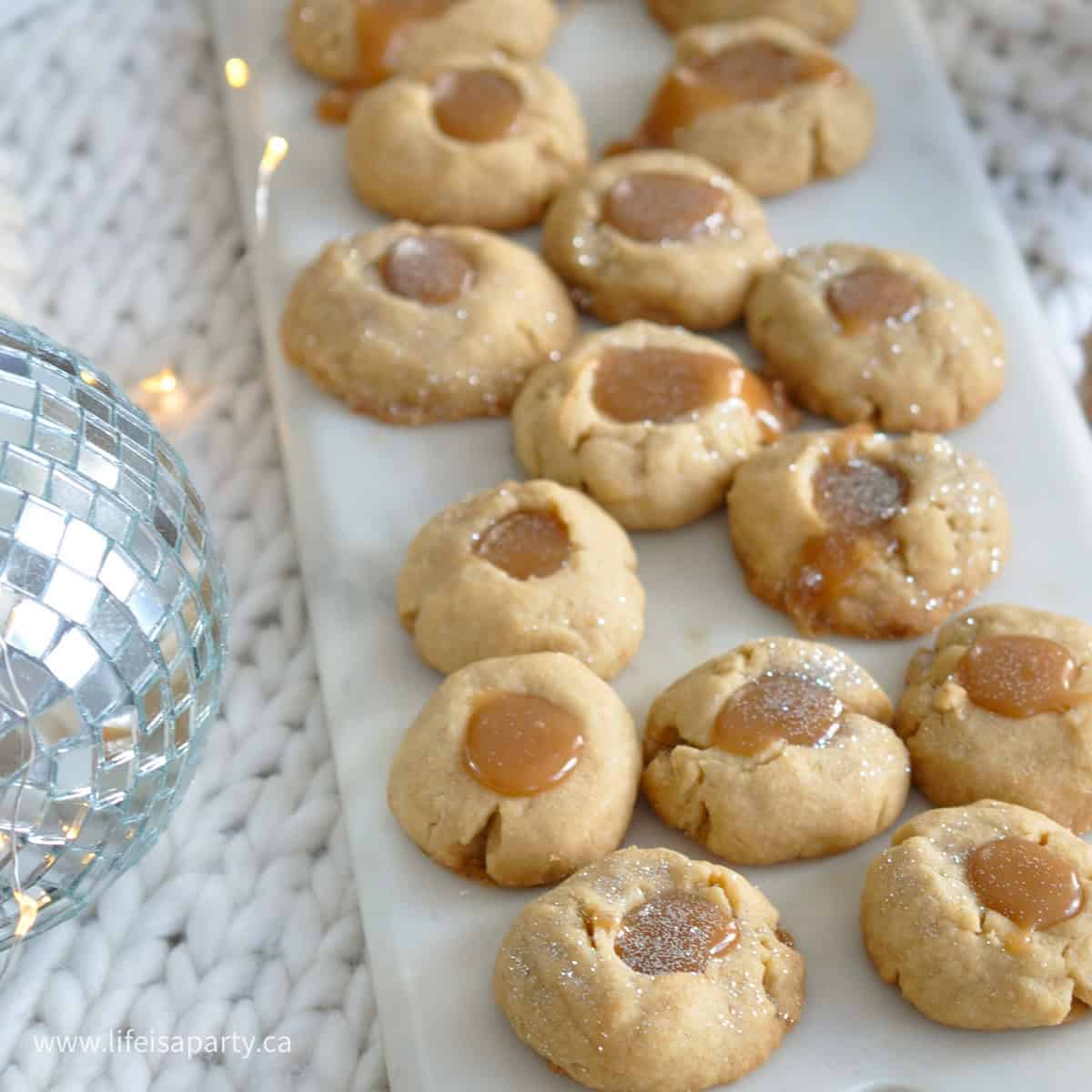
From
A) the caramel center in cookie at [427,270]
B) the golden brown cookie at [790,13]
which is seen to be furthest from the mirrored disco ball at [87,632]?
the golden brown cookie at [790,13]

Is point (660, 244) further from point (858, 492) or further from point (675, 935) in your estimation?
point (675, 935)

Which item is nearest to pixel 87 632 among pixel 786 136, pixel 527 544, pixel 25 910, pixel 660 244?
pixel 25 910

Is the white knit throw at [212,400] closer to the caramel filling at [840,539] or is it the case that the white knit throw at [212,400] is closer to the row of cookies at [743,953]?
the row of cookies at [743,953]

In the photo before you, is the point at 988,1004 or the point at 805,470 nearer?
the point at 988,1004

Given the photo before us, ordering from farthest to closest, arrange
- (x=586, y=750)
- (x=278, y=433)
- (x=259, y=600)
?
(x=278, y=433) < (x=259, y=600) < (x=586, y=750)

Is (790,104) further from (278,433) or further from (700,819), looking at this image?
(700,819)

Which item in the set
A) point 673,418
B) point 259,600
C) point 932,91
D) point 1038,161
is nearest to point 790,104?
point 932,91
